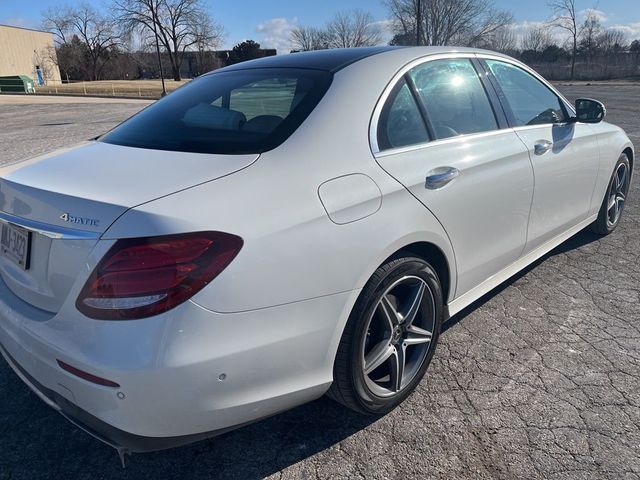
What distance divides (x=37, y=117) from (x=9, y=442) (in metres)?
20.9

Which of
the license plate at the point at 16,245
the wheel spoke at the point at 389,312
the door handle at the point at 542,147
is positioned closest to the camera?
the license plate at the point at 16,245

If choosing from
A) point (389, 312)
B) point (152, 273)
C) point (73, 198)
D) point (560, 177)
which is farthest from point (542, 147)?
Answer: point (73, 198)

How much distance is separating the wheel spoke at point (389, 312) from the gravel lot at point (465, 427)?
18.5 inches

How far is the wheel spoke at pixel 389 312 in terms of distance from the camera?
2.34 m

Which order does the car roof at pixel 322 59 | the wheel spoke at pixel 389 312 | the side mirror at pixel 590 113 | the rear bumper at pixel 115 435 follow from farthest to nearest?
1. the side mirror at pixel 590 113
2. the car roof at pixel 322 59
3. the wheel spoke at pixel 389 312
4. the rear bumper at pixel 115 435

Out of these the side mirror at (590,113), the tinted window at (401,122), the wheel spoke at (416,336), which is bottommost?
the wheel spoke at (416,336)

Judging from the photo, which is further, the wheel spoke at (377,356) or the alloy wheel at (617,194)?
the alloy wheel at (617,194)

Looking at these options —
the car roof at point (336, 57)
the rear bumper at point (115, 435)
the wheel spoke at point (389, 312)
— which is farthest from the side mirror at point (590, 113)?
the rear bumper at point (115, 435)

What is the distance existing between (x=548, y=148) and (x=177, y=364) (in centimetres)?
283

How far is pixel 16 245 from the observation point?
206cm

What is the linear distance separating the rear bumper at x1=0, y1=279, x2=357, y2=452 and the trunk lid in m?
0.15

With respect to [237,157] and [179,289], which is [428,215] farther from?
[179,289]

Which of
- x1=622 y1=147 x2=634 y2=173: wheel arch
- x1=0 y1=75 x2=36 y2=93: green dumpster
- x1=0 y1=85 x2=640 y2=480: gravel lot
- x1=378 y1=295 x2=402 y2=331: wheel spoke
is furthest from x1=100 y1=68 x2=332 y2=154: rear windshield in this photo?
x1=0 y1=75 x2=36 y2=93: green dumpster

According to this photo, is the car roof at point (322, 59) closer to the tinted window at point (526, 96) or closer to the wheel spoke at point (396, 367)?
the tinted window at point (526, 96)
